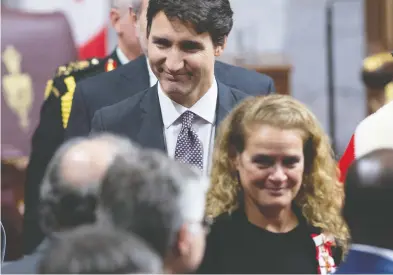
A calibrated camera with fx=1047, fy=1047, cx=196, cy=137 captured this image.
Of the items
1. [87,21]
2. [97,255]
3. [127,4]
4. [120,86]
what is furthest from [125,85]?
[87,21]

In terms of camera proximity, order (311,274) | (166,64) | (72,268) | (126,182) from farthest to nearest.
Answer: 1. (166,64)
2. (311,274)
3. (126,182)
4. (72,268)

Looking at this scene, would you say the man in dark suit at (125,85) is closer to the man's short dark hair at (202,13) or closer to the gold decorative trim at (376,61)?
the man's short dark hair at (202,13)

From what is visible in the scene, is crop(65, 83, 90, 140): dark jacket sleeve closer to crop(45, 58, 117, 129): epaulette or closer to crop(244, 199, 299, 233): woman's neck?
crop(45, 58, 117, 129): epaulette

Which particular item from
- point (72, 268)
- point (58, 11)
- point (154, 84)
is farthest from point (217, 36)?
point (58, 11)

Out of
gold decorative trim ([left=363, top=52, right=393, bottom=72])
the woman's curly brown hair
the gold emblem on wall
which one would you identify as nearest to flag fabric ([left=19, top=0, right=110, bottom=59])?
the gold emblem on wall

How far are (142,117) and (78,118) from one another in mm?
267

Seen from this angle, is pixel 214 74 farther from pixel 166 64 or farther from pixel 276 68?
pixel 276 68

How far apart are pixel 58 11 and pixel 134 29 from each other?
174 cm

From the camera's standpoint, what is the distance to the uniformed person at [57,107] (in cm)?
280

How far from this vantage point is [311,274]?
2047 mm

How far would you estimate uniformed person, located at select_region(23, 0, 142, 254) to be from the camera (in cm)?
280

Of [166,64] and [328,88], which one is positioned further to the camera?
[328,88]

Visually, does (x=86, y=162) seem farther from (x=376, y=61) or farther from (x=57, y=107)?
(x=376, y=61)

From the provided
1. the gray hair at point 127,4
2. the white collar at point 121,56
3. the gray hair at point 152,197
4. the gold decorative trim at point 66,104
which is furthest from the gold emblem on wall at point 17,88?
the gray hair at point 152,197
